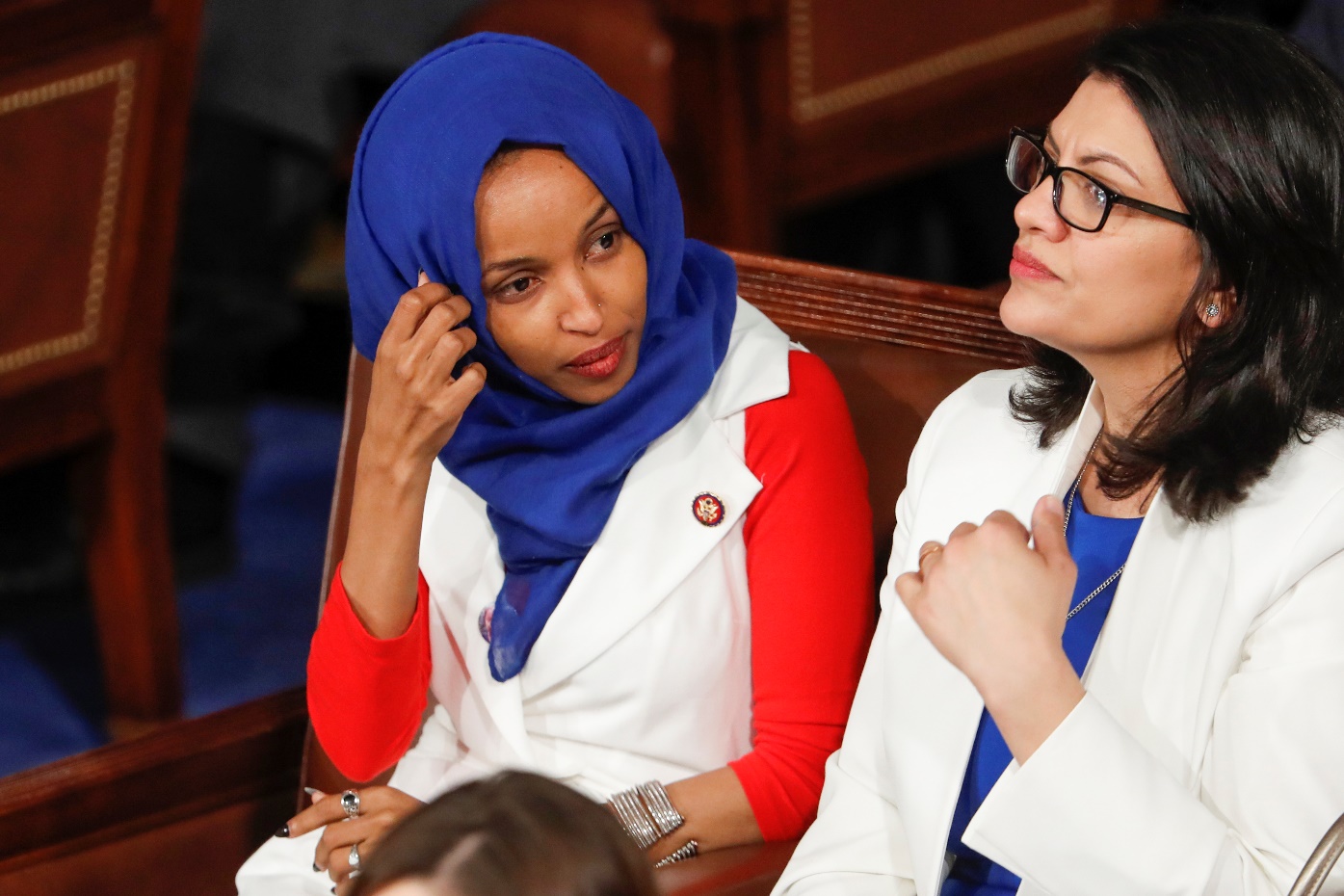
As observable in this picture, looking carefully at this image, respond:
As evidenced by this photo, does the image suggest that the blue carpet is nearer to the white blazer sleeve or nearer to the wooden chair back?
the wooden chair back

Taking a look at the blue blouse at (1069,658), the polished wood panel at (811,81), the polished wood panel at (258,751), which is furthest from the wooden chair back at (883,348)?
the polished wood panel at (811,81)

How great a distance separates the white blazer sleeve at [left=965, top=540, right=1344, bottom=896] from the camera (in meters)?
1.35

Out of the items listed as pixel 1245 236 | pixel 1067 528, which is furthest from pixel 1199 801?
pixel 1245 236

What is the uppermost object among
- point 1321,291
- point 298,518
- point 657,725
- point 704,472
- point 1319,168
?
point 1319,168

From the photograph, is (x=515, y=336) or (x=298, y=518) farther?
(x=298, y=518)

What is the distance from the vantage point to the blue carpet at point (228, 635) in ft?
11.1

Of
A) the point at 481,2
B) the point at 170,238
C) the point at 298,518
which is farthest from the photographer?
the point at 298,518

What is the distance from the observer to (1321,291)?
4.87ft

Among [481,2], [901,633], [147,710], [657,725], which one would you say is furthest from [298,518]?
[901,633]

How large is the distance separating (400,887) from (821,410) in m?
0.96

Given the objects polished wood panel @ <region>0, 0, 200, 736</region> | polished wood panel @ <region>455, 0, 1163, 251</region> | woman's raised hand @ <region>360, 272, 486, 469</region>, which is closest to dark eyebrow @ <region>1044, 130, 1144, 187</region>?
woman's raised hand @ <region>360, 272, 486, 469</region>

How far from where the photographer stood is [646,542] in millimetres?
1823

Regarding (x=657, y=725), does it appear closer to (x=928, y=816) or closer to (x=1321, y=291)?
(x=928, y=816)

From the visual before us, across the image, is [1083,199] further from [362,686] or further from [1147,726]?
[362,686]
